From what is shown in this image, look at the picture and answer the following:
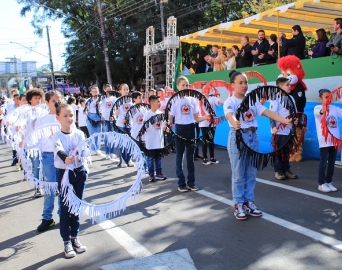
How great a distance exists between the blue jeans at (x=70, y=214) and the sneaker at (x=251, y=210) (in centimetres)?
219

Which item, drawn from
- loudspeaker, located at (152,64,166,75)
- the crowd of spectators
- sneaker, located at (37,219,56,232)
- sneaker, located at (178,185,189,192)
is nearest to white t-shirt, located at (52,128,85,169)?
sneaker, located at (37,219,56,232)

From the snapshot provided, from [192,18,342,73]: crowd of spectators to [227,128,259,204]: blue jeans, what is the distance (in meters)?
4.36

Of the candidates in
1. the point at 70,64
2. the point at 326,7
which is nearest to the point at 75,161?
the point at 326,7

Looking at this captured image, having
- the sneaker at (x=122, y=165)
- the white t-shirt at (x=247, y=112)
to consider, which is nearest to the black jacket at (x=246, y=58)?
the sneaker at (x=122, y=165)

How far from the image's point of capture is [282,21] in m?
12.0

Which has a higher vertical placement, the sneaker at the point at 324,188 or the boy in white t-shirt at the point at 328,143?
the boy in white t-shirt at the point at 328,143

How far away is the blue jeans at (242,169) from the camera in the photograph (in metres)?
5.06

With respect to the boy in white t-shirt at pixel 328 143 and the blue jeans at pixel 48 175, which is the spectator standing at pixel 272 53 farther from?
the blue jeans at pixel 48 175

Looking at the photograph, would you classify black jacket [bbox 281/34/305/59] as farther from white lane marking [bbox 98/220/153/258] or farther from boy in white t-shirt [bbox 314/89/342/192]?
white lane marking [bbox 98/220/153/258]

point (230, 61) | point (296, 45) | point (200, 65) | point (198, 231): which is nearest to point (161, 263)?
point (198, 231)

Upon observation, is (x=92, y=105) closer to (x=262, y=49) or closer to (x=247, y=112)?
(x=262, y=49)

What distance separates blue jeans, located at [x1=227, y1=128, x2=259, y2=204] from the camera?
506cm

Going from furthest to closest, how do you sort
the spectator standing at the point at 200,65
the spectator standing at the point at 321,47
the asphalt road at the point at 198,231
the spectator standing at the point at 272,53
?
1. the spectator standing at the point at 200,65
2. the spectator standing at the point at 272,53
3. the spectator standing at the point at 321,47
4. the asphalt road at the point at 198,231

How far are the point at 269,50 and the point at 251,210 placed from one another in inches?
264
